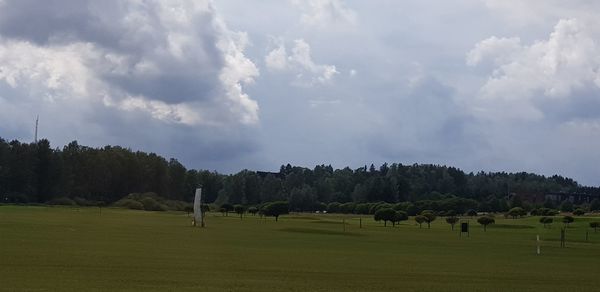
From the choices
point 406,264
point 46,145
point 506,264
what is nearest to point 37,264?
point 406,264

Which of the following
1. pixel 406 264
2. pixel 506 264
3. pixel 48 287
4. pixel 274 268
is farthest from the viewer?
pixel 506 264

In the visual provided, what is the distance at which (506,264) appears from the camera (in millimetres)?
36625

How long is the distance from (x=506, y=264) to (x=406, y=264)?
5697 mm

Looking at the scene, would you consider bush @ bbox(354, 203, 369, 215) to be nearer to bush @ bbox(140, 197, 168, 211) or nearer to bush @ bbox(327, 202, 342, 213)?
bush @ bbox(327, 202, 342, 213)

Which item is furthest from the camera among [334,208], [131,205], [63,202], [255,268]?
[334,208]

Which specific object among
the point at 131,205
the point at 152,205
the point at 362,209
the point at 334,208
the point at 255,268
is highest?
the point at 334,208

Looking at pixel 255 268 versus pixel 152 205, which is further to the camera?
pixel 152 205

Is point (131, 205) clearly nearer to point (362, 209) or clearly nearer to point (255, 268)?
point (362, 209)

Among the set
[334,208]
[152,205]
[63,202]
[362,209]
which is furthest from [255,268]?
[334,208]

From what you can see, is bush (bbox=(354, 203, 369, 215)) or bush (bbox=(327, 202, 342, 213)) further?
bush (bbox=(327, 202, 342, 213))

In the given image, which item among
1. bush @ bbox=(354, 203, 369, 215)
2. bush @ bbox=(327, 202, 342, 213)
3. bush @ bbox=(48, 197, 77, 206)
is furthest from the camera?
bush @ bbox=(327, 202, 342, 213)

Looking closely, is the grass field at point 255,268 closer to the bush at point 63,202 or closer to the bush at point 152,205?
the bush at point 152,205

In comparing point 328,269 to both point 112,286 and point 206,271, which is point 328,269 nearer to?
point 206,271

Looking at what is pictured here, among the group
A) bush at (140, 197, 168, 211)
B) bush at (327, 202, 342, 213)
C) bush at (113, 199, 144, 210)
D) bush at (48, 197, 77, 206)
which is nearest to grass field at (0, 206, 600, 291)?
bush at (113, 199, 144, 210)
